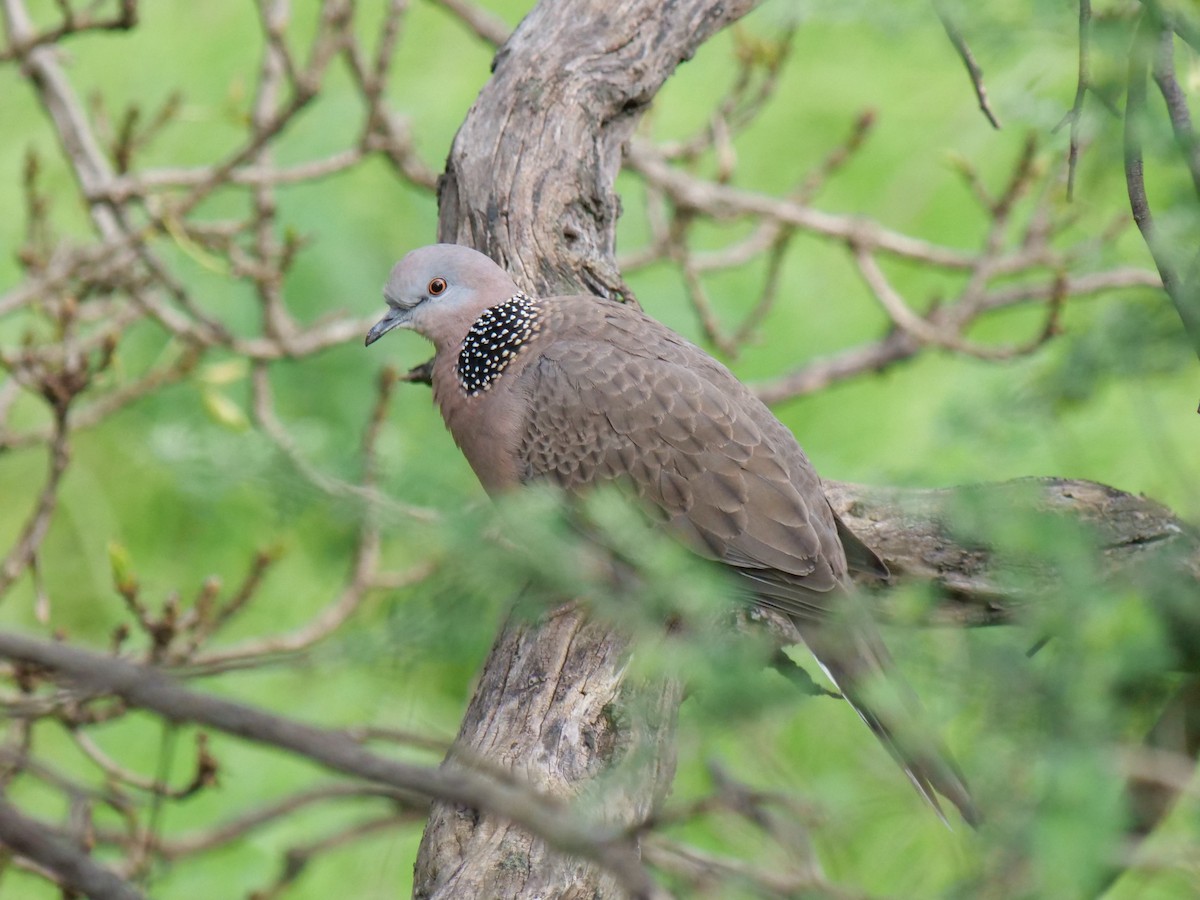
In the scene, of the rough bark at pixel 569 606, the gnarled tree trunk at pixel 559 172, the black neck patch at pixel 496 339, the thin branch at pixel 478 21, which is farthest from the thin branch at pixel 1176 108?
the thin branch at pixel 478 21

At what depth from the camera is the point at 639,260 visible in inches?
171

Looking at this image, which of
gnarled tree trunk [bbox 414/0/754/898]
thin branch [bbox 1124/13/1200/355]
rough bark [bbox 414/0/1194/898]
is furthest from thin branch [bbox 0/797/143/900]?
gnarled tree trunk [bbox 414/0/754/898]

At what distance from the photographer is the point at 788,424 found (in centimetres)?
625

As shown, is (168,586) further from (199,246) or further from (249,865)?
(199,246)

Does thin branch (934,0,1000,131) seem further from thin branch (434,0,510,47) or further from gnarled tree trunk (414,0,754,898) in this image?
thin branch (434,0,510,47)

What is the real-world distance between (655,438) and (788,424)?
3.69 m

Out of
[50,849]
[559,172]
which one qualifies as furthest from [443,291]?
[50,849]

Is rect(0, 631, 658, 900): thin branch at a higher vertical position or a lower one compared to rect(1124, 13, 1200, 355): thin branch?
lower

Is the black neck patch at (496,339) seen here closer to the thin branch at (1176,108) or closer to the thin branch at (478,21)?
the thin branch at (478,21)

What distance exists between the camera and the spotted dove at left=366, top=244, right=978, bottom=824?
2.60 meters

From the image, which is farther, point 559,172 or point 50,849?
point 559,172

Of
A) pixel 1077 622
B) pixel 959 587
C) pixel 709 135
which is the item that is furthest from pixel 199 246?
pixel 1077 622

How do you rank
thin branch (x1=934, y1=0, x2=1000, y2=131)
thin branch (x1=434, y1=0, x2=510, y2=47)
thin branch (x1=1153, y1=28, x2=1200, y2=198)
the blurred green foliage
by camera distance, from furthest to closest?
thin branch (x1=434, y1=0, x2=510, y2=47) < thin branch (x1=934, y1=0, x2=1000, y2=131) < thin branch (x1=1153, y1=28, x2=1200, y2=198) < the blurred green foliage

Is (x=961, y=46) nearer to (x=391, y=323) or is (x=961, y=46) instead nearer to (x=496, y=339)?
(x=496, y=339)
